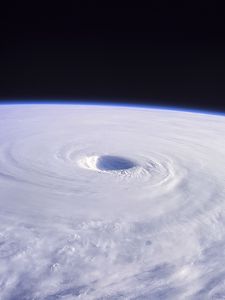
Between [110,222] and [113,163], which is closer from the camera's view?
[110,222]

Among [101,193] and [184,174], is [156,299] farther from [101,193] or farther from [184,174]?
[184,174]

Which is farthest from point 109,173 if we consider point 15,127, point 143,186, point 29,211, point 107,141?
point 15,127

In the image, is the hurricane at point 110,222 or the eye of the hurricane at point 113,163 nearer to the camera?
the hurricane at point 110,222

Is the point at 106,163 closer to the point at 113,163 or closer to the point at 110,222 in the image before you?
the point at 113,163

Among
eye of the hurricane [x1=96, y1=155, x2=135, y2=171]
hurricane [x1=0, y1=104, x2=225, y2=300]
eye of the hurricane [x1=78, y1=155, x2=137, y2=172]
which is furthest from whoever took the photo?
eye of the hurricane [x1=96, y1=155, x2=135, y2=171]

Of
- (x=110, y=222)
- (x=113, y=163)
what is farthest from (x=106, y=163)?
(x=110, y=222)
